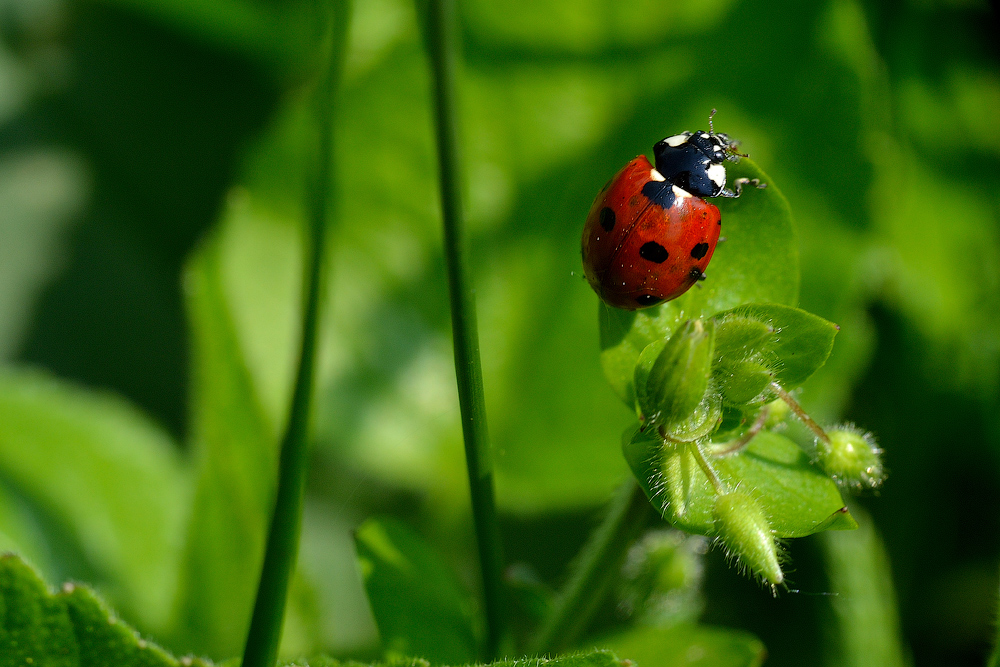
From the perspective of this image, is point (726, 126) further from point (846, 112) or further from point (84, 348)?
point (84, 348)

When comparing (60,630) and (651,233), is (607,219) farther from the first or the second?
(60,630)

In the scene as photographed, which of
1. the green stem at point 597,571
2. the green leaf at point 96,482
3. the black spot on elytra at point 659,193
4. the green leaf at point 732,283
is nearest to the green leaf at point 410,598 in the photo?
the green stem at point 597,571

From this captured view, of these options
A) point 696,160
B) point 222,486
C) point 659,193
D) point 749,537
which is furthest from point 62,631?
point 696,160

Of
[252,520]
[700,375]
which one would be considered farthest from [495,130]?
[700,375]

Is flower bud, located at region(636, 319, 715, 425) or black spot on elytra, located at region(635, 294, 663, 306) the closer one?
flower bud, located at region(636, 319, 715, 425)

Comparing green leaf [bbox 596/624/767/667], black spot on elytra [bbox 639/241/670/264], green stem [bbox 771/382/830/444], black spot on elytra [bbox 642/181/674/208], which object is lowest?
green leaf [bbox 596/624/767/667]

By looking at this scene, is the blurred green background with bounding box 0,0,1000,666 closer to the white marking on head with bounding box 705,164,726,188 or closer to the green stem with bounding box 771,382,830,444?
the white marking on head with bounding box 705,164,726,188

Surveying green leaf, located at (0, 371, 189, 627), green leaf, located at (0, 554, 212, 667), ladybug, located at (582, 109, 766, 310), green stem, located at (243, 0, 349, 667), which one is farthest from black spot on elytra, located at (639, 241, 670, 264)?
green leaf, located at (0, 371, 189, 627)
